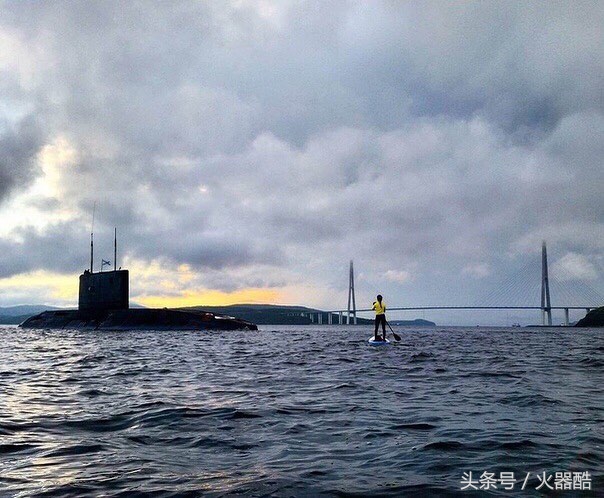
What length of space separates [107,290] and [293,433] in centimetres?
6066

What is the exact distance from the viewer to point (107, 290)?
65.3 metres

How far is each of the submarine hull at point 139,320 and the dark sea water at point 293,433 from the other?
47.5 m

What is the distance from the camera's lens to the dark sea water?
21.7ft

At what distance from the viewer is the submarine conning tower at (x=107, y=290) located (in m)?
64.9

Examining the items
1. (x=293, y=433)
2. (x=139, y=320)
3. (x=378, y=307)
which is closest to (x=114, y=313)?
(x=139, y=320)

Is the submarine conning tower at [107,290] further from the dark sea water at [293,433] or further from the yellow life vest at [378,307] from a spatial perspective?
the dark sea water at [293,433]

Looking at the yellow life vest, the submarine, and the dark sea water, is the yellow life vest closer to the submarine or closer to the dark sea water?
the dark sea water


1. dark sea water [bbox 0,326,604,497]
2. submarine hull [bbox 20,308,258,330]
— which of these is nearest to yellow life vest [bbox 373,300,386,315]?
dark sea water [bbox 0,326,604,497]

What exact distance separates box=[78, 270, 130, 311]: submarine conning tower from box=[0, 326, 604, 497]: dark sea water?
49411 mm

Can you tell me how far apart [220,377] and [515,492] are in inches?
474

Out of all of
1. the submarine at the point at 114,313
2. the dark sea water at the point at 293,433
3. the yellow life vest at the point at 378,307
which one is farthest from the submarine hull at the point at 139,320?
the dark sea water at the point at 293,433

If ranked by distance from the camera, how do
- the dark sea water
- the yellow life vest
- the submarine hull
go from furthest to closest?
the submarine hull < the yellow life vest < the dark sea water

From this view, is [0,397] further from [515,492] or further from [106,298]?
[106,298]

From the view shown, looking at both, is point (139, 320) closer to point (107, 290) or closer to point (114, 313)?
point (114, 313)
